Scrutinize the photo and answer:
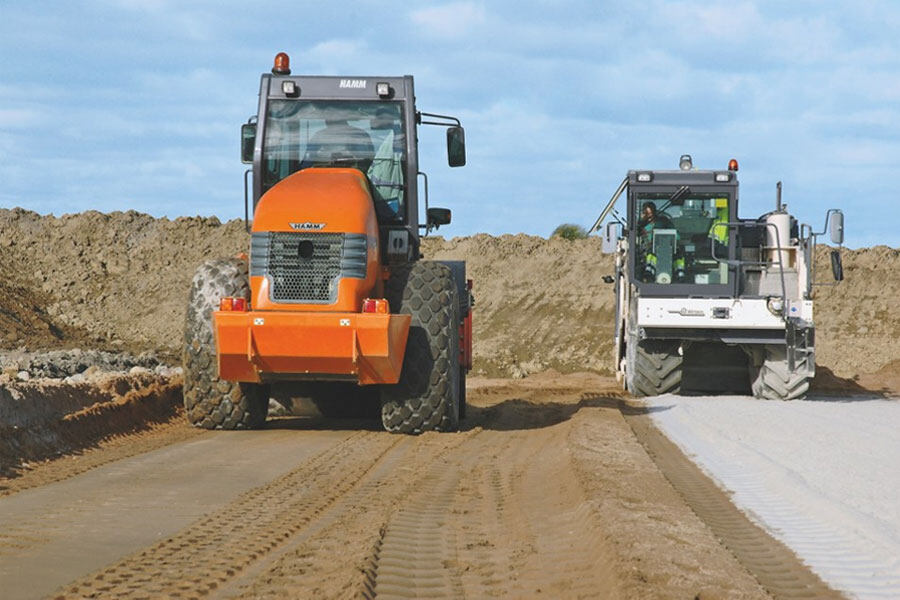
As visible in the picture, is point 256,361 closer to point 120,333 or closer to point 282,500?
point 282,500

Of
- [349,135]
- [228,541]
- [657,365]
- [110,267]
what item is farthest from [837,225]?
[110,267]

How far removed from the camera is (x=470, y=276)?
46.2m

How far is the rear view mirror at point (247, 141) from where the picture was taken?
493 inches

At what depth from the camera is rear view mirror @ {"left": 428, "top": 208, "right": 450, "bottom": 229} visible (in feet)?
41.5

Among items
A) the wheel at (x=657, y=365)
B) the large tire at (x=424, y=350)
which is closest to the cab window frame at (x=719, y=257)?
the wheel at (x=657, y=365)

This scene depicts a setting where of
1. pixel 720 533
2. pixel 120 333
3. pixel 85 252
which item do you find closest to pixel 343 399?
pixel 720 533

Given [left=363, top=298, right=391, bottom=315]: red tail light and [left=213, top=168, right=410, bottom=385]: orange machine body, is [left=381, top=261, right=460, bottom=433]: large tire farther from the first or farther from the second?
[left=363, top=298, right=391, bottom=315]: red tail light

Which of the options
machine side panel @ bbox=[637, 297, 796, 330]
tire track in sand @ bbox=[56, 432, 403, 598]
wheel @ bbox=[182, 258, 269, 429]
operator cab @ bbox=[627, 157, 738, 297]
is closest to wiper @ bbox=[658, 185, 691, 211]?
operator cab @ bbox=[627, 157, 738, 297]

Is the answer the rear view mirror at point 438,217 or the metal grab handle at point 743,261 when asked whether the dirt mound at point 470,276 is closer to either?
the metal grab handle at point 743,261

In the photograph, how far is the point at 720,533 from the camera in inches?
269

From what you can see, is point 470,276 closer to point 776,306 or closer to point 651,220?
point 651,220

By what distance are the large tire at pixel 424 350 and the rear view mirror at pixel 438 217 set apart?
110 centimetres

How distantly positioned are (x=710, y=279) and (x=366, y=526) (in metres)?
12.7

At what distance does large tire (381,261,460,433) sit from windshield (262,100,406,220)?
3.64 feet
